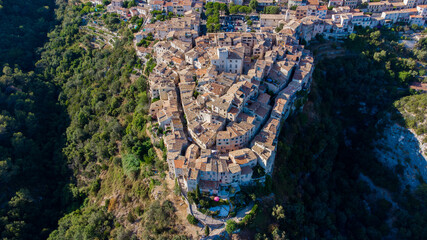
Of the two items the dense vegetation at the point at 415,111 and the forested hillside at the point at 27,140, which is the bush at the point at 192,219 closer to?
the forested hillside at the point at 27,140

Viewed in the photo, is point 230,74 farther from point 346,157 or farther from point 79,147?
point 79,147

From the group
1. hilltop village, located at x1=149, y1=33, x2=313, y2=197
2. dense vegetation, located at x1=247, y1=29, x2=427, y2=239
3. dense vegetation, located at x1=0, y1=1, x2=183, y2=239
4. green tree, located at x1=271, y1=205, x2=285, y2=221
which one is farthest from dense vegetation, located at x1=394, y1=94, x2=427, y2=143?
dense vegetation, located at x1=0, y1=1, x2=183, y2=239

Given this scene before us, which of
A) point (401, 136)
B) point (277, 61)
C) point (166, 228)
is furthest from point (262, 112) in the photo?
point (401, 136)

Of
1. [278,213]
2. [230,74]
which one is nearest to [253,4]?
[230,74]

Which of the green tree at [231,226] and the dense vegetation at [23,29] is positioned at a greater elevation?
the dense vegetation at [23,29]

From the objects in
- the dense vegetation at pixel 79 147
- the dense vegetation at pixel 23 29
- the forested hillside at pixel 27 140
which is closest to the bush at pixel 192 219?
the dense vegetation at pixel 79 147

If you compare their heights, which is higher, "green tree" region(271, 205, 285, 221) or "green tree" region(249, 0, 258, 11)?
"green tree" region(249, 0, 258, 11)

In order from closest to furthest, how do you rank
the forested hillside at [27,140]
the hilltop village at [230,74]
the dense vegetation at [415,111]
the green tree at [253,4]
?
the hilltop village at [230,74] < the forested hillside at [27,140] < the dense vegetation at [415,111] < the green tree at [253,4]

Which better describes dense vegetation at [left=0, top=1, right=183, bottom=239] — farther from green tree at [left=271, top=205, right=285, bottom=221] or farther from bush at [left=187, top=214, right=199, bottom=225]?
green tree at [left=271, top=205, right=285, bottom=221]
